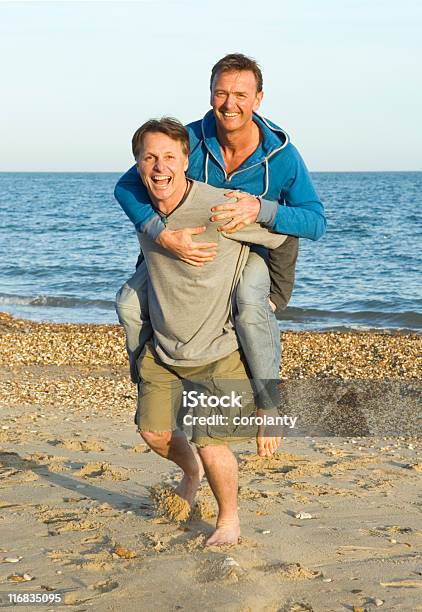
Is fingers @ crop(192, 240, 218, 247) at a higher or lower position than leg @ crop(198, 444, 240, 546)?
higher

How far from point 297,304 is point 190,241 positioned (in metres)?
15.4

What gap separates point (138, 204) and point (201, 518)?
1.82 meters

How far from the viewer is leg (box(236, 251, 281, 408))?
443 cm

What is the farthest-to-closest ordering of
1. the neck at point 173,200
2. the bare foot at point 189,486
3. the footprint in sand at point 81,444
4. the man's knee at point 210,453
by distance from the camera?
the footprint in sand at point 81,444
the bare foot at point 189,486
the man's knee at point 210,453
the neck at point 173,200

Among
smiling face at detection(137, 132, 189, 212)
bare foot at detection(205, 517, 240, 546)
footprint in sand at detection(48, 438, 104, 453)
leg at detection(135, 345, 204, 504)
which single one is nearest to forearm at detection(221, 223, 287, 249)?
smiling face at detection(137, 132, 189, 212)

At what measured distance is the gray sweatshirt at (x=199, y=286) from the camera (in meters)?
4.39

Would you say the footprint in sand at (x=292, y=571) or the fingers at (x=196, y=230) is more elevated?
the fingers at (x=196, y=230)

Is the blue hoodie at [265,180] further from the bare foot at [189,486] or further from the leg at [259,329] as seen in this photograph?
the bare foot at [189,486]

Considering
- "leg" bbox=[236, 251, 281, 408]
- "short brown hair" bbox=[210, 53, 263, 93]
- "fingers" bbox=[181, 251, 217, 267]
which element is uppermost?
"short brown hair" bbox=[210, 53, 263, 93]

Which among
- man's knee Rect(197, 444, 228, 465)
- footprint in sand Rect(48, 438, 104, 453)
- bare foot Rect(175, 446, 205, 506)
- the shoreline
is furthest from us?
the shoreline

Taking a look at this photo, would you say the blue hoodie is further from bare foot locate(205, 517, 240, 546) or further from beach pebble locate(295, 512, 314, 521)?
beach pebble locate(295, 512, 314, 521)

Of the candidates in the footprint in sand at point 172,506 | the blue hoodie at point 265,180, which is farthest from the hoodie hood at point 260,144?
the footprint in sand at point 172,506

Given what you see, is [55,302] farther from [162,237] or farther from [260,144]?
[162,237]

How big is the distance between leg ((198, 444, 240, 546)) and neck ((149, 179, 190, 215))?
1.21 m
